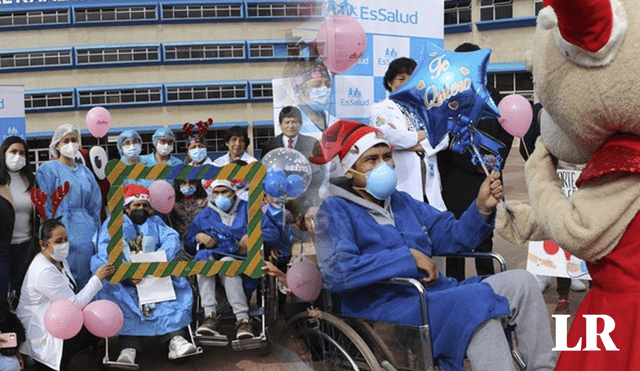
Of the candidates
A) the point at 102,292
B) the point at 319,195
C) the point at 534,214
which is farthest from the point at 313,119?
the point at 102,292

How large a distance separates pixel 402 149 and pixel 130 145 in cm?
198

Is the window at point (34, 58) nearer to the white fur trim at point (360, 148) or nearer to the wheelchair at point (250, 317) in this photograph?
the wheelchair at point (250, 317)

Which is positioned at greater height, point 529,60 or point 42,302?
point 529,60

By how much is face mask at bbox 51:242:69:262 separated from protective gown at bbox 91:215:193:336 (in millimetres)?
197

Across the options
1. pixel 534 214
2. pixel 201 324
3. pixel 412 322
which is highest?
pixel 534 214

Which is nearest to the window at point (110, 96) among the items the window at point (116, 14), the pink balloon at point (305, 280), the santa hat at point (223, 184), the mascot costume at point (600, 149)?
the window at point (116, 14)

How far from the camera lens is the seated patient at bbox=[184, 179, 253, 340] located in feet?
14.0

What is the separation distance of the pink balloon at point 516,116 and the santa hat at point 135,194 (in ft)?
6.68

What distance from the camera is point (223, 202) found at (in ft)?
14.5

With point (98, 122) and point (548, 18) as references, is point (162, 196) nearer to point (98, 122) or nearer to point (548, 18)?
point (98, 122)

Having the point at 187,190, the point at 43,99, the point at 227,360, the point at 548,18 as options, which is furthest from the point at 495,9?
the point at 548,18

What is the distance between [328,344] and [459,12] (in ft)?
74.2

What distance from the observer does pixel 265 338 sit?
4.12 meters

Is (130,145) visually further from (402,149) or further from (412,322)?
(412,322)
